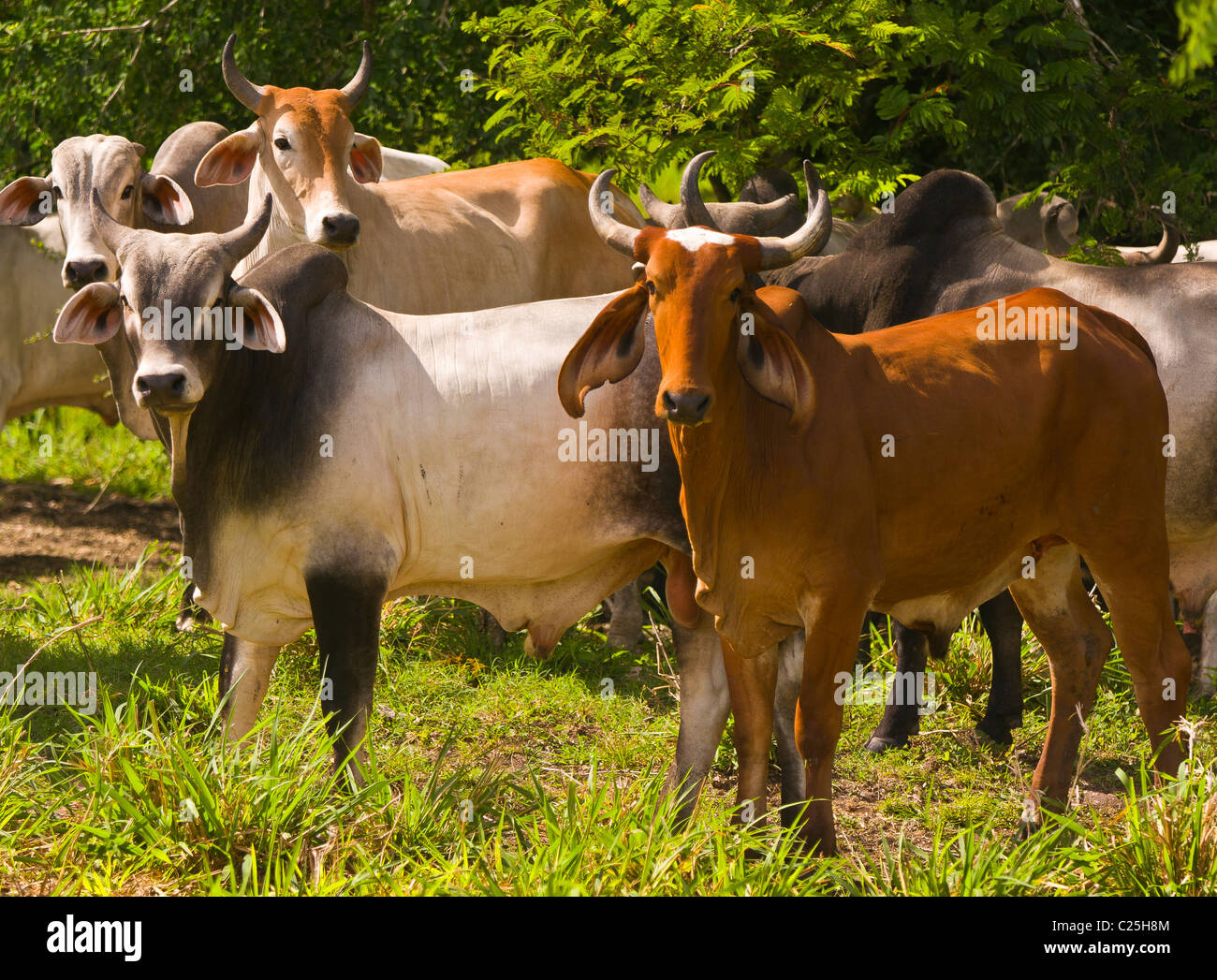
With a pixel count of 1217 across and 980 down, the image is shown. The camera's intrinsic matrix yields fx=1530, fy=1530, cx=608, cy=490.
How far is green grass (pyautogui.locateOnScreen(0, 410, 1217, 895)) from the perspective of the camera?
13.8 feet

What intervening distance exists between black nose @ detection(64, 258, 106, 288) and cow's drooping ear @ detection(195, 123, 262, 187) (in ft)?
2.86

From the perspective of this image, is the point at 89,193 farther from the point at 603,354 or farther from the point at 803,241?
the point at 803,241

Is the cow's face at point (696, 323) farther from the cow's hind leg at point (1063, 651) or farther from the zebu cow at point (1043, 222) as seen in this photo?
the zebu cow at point (1043, 222)

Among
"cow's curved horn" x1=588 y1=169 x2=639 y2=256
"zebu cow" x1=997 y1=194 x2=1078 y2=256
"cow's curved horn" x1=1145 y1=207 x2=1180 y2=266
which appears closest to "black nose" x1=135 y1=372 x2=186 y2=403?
"cow's curved horn" x1=588 y1=169 x2=639 y2=256

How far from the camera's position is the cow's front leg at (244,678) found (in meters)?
5.20

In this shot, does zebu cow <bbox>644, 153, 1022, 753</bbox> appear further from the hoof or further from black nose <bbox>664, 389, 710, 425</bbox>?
black nose <bbox>664, 389, 710, 425</bbox>

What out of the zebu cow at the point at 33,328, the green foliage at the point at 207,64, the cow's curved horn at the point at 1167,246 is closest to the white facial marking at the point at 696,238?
the cow's curved horn at the point at 1167,246

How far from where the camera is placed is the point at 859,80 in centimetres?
658

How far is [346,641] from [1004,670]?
2.66 metres

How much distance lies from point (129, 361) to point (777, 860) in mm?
3318

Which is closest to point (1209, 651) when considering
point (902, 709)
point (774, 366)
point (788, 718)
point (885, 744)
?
point (902, 709)

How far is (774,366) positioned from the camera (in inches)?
169

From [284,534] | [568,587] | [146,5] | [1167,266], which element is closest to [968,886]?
[568,587]

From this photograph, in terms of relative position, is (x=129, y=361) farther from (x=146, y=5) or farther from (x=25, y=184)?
(x=146, y=5)
